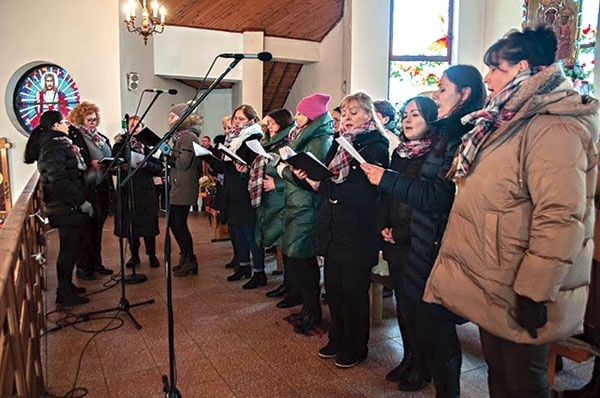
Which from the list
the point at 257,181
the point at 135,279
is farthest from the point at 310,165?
the point at 135,279

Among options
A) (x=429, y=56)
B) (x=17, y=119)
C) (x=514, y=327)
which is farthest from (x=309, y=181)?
(x=429, y=56)

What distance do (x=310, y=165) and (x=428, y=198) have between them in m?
0.62

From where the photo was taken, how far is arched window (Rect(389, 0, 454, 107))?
24.0 ft

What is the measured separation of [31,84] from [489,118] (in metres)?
6.17

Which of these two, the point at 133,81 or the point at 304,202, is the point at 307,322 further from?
the point at 133,81

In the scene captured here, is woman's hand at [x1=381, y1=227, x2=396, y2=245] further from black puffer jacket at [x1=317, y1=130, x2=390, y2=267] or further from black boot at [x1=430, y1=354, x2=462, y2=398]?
black boot at [x1=430, y1=354, x2=462, y2=398]

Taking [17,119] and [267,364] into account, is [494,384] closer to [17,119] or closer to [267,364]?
[267,364]

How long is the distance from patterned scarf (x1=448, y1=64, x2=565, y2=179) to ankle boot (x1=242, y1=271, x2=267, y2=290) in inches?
95.5

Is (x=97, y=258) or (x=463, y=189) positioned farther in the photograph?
(x=97, y=258)

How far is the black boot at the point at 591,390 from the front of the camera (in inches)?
76.5

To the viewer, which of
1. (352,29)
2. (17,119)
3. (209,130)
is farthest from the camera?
(209,130)

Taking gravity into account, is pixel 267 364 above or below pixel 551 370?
below

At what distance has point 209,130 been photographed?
1068cm

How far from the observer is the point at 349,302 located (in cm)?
225
